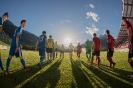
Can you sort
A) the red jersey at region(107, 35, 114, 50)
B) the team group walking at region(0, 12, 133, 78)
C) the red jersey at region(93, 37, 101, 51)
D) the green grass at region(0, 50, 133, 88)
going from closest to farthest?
the green grass at region(0, 50, 133, 88) < the team group walking at region(0, 12, 133, 78) < the red jersey at region(107, 35, 114, 50) < the red jersey at region(93, 37, 101, 51)

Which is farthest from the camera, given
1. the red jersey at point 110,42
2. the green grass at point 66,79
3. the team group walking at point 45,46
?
the red jersey at point 110,42

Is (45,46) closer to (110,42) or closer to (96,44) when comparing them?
(96,44)

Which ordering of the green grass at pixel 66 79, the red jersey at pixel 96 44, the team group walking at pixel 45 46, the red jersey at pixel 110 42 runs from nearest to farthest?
the green grass at pixel 66 79 < the team group walking at pixel 45 46 < the red jersey at pixel 110 42 < the red jersey at pixel 96 44

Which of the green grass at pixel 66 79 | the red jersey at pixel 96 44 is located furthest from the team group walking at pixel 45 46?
the green grass at pixel 66 79

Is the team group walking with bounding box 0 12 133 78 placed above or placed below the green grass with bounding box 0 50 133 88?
above

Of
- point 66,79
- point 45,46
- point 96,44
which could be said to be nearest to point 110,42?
point 96,44

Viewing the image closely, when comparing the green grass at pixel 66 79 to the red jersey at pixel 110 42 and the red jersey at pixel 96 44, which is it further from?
the red jersey at pixel 96 44

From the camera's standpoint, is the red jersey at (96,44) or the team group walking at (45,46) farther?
the red jersey at (96,44)

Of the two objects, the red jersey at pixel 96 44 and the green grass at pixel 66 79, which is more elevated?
the red jersey at pixel 96 44

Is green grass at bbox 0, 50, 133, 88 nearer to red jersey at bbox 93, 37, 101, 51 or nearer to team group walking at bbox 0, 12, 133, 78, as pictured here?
team group walking at bbox 0, 12, 133, 78

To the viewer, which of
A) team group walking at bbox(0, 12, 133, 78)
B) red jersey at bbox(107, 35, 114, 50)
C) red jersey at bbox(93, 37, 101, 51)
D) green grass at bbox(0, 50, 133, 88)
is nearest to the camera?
green grass at bbox(0, 50, 133, 88)

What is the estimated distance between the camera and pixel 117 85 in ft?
17.6

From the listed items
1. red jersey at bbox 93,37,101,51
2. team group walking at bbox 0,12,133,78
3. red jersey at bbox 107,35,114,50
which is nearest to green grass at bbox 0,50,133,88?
team group walking at bbox 0,12,133,78

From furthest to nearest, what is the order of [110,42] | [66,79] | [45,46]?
1. [45,46]
2. [110,42]
3. [66,79]
